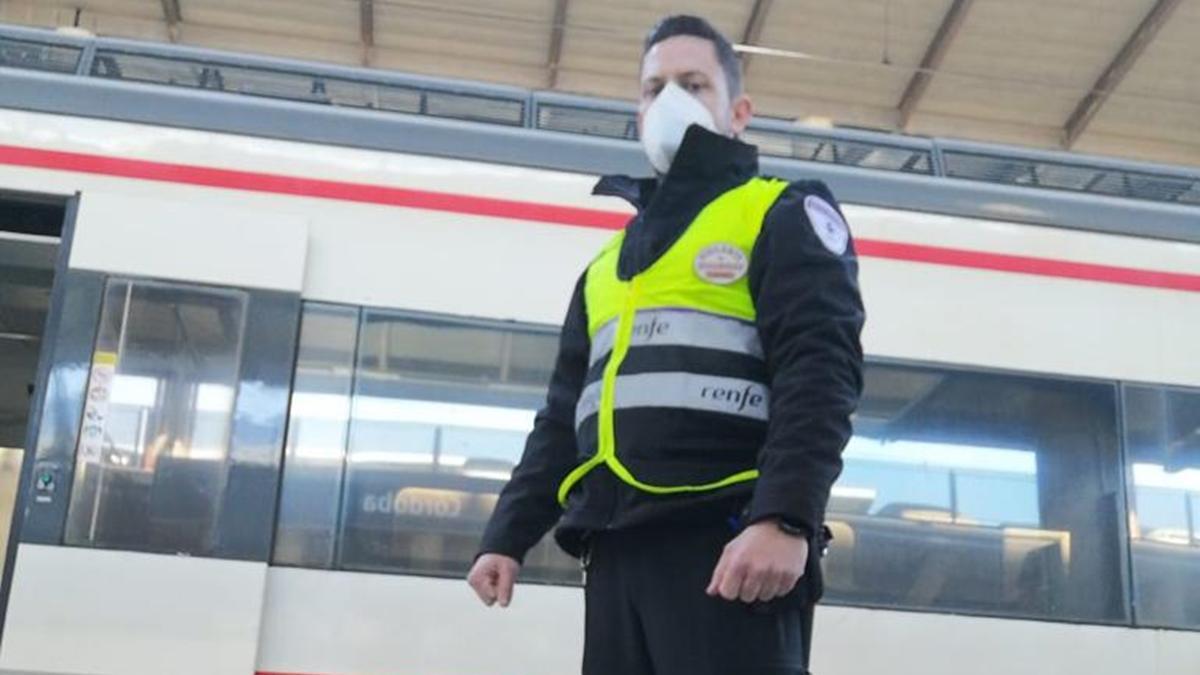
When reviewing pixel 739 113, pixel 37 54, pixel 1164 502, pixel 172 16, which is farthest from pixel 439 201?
pixel 172 16

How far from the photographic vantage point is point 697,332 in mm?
1931

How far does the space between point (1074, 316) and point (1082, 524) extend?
0.61 meters

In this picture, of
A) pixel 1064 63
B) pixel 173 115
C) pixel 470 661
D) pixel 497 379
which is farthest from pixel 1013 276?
pixel 1064 63

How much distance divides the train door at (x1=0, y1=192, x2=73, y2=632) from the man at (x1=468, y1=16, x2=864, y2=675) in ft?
6.71

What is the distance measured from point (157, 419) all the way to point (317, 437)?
418mm

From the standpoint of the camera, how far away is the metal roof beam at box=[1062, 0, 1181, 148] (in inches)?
398

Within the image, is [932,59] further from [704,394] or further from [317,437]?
[704,394]

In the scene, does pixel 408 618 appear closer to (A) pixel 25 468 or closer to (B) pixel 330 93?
(A) pixel 25 468

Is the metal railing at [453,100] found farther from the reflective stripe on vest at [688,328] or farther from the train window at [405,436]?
the reflective stripe on vest at [688,328]

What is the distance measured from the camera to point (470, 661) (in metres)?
3.54

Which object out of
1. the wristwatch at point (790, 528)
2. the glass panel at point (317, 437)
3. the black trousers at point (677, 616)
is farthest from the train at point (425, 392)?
the wristwatch at point (790, 528)

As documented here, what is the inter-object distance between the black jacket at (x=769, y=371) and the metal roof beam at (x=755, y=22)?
27.4ft

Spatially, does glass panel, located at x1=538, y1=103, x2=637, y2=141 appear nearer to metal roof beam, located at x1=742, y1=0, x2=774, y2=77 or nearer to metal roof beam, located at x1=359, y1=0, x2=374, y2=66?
metal roof beam, located at x1=742, y1=0, x2=774, y2=77

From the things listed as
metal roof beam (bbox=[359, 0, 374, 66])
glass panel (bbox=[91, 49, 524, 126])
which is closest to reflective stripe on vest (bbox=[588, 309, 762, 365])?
glass panel (bbox=[91, 49, 524, 126])
